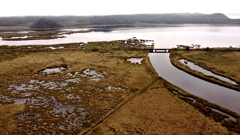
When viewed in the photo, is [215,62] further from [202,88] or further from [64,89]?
[64,89]

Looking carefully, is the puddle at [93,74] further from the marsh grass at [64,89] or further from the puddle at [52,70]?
the puddle at [52,70]

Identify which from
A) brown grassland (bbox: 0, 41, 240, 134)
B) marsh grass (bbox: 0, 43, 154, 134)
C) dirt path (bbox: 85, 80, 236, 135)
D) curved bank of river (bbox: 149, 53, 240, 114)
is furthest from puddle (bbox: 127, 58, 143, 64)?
dirt path (bbox: 85, 80, 236, 135)

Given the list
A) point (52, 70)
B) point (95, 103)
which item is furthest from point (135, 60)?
point (95, 103)

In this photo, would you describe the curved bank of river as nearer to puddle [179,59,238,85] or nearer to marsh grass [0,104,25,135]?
puddle [179,59,238,85]

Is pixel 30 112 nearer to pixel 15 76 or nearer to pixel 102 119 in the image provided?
pixel 102 119

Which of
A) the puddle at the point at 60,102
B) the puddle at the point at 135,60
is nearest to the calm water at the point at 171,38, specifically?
the puddle at the point at 135,60
